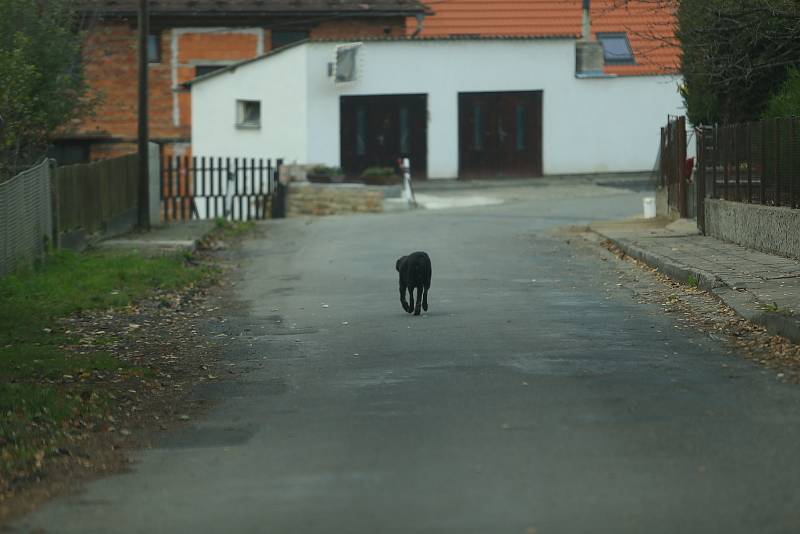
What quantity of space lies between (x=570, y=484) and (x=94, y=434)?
3.57 meters

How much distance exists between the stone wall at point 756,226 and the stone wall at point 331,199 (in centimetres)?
1279

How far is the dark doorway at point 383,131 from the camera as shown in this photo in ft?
127

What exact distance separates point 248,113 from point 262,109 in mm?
1061

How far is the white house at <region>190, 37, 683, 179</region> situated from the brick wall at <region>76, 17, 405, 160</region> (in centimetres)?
289

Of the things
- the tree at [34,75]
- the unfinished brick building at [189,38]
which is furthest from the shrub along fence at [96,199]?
the unfinished brick building at [189,38]

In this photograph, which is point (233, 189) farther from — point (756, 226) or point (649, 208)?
point (756, 226)

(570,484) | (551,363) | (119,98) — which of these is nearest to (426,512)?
(570,484)

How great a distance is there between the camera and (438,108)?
39.0m

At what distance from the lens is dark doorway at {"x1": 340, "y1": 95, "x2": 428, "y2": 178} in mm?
38688

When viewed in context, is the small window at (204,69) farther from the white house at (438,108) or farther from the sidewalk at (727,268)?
the sidewalk at (727,268)

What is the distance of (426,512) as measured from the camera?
6332 mm

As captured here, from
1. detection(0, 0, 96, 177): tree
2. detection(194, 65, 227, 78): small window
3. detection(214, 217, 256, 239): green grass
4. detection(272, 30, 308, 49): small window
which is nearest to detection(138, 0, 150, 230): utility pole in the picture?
detection(0, 0, 96, 177): tree

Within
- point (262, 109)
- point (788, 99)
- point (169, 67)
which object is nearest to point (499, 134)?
point (262, 109)

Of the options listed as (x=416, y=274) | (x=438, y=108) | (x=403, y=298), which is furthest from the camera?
(x=438, y=108)
